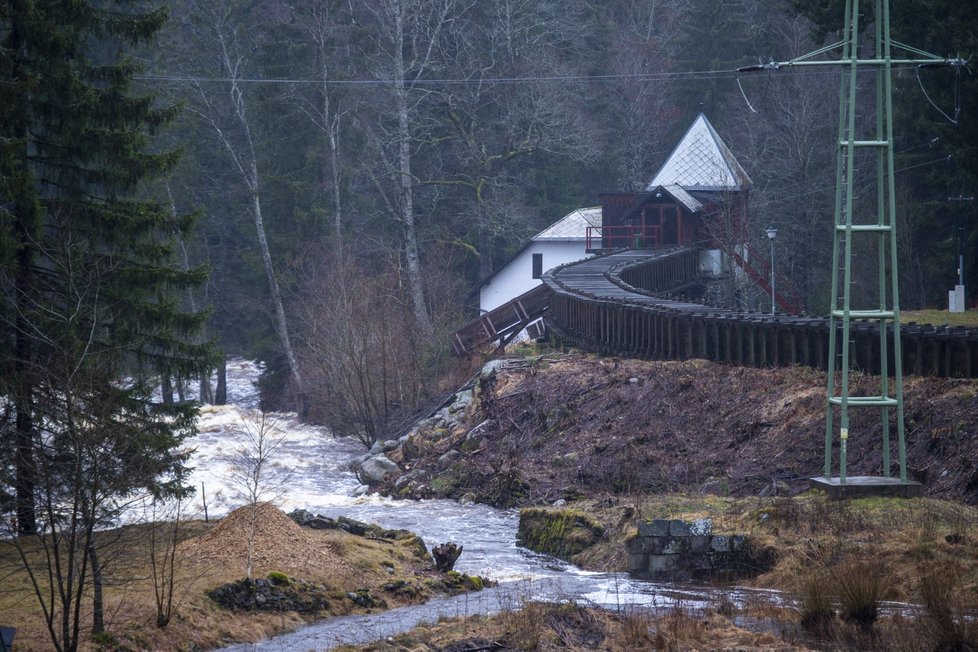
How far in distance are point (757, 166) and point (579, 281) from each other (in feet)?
88.5

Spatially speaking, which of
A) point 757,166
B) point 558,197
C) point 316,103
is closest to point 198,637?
point 316,103

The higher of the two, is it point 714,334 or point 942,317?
point 942,317

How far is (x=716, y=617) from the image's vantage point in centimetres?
1443

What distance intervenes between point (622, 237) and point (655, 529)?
4965 centimetres

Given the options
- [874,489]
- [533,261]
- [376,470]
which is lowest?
[376,470]

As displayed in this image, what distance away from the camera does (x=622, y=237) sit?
219 feet

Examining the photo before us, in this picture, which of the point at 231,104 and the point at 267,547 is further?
the point at 231,104

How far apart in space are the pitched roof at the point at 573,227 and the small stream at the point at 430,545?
86.1 feet

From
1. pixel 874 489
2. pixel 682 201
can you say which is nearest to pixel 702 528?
pixel 874 489

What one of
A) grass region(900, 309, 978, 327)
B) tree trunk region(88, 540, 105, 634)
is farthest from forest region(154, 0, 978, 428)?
tree trunk region(88, 540, 105, 634)

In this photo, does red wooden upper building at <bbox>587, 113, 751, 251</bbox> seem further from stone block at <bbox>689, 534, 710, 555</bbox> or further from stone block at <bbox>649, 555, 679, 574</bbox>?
stone block at <bbox>689, 534, 710, 555</bbox>

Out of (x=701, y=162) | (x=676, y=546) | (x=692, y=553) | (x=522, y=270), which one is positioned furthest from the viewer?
(x=701, y=162)

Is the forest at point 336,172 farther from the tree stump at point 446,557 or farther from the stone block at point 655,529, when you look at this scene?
the stone block at point 655,529

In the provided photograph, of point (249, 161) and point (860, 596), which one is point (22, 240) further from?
point (249, 161)
